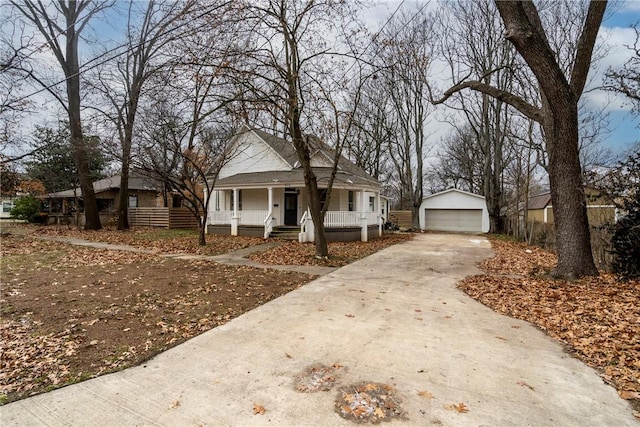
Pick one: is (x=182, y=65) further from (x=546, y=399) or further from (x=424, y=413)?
(x=546, y=399)

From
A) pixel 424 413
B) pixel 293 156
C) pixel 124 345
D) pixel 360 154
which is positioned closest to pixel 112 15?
pixel 293 156

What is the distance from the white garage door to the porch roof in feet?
36.3

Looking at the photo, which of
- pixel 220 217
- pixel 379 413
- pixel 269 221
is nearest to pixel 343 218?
pixel 269 221

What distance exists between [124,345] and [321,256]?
7077 millimetres

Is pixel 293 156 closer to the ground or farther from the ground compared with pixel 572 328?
farther from the ground

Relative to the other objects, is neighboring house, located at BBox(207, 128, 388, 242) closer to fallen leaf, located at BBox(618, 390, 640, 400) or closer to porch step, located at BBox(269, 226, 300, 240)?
porch step, located at BBox(269, 226, 300, 240)

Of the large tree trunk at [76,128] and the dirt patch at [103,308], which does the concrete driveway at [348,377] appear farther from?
the large tree trunk at [76,128]

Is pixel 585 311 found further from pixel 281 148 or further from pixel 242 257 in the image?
pixel 281 148

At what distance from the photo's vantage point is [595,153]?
16797 millimetres

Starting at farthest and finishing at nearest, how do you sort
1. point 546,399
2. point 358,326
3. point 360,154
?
point 360,154, point 358,326, point 546,399

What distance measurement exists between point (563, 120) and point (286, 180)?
11350 millimetres

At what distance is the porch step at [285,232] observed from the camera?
15730mm

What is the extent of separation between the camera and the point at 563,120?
Result: 6770 millimetres

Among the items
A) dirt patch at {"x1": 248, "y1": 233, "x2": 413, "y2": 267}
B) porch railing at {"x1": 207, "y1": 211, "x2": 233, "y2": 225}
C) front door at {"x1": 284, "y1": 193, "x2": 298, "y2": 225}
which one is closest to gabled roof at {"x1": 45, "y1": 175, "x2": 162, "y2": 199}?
porch railing at {"x1": 207, "y1": 211, "x2": 233, "y2": 225}
